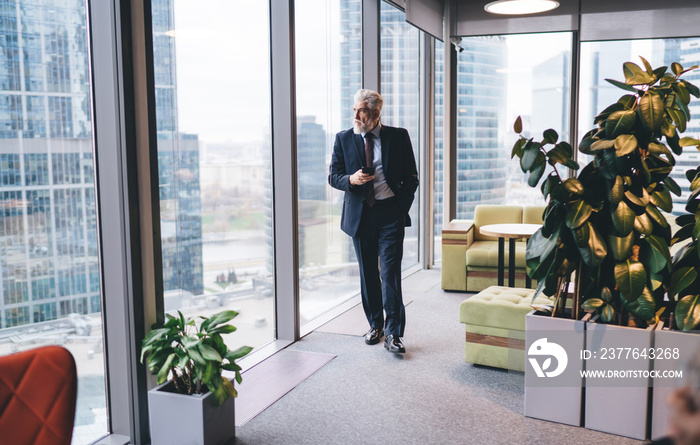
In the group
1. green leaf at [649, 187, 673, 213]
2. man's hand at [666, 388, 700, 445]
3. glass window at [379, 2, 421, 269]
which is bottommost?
green leaf at [649, 187, 673, 213]

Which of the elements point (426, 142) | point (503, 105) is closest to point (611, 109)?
point (426, 142)

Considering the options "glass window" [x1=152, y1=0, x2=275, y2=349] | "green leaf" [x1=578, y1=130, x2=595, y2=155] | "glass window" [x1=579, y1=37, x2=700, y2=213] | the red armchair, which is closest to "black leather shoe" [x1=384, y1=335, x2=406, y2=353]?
"glass window" [x1=152, y1=0, x2=275, y2=349]

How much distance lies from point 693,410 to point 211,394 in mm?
2398

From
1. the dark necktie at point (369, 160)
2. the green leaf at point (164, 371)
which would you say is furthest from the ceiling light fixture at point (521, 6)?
the green leaf at point (164, 371)

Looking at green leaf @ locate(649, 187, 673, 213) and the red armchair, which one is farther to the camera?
green leaf @ locate(649, 187, 673, 213)

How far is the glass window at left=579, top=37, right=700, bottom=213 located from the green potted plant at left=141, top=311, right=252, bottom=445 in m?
5.39

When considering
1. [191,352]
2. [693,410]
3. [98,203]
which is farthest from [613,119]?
[693,410]

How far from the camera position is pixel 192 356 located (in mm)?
2521

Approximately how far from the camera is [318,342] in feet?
13.9

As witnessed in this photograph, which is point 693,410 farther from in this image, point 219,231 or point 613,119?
point 219,231

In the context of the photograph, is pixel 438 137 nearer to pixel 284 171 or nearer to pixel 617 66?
pixel 617 66

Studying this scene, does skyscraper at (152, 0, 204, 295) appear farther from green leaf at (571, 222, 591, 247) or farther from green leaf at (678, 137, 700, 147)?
green leaf at (678, 137, 700, 147)

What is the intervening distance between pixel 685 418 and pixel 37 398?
4.50ft

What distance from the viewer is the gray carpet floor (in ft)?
9.11
